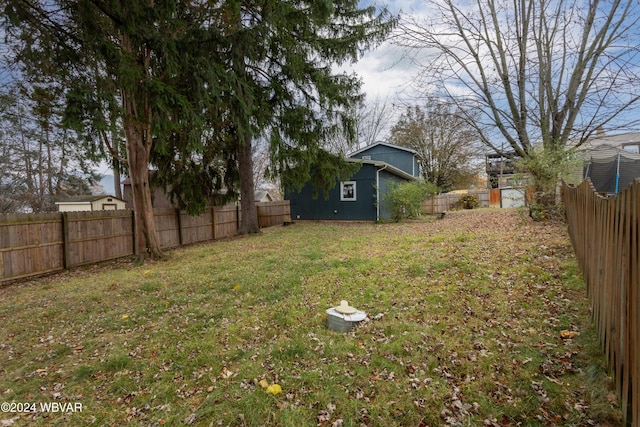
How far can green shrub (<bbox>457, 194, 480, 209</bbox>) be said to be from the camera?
21.2 m

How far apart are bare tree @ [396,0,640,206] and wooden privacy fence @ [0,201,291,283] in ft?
31.2

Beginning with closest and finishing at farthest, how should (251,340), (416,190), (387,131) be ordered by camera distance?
(251,340) → (416,190) → (387,131)

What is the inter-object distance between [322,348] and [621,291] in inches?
97.9

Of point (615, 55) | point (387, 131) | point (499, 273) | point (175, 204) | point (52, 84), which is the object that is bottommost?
point (499, 273)

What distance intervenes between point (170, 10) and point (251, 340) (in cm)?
640

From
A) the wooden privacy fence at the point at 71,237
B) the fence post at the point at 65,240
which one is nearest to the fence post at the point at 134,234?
the wooden privacy fence at the point at 71,237

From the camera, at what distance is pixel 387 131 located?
91.8ft

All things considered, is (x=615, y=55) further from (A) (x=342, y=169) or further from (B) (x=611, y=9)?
(A) (x=342, y=169)

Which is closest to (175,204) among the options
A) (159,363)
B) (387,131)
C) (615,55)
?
(159,363)

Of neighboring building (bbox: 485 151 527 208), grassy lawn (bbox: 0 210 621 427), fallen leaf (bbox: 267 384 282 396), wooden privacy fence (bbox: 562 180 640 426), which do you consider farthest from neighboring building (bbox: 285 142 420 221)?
fallen leaf (bbox: 267 384 282 396)

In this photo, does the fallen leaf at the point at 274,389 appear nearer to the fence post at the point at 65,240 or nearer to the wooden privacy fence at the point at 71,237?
the wooden privacy fence at the point at 71,237

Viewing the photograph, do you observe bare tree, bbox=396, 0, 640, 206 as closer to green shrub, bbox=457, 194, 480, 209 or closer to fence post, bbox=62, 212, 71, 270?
fence post, bbox=62, 212, 71, 270

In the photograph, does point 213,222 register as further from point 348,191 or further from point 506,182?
point 506,182

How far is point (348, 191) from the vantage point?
16047mm
